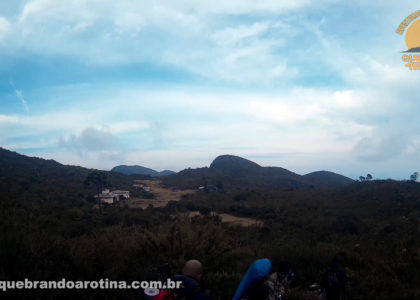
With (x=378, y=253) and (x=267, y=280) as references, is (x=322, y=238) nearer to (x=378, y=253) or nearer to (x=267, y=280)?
(x=378, y=253)

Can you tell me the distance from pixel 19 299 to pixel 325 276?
14.9ft

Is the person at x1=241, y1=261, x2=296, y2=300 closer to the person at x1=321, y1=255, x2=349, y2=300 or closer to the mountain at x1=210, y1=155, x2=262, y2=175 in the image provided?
the person at x1=321, y1=255, x2=349, y2=300

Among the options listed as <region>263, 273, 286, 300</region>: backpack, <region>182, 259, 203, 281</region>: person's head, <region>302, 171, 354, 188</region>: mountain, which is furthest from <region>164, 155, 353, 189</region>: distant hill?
<region>182, 259, 203, 281</region>: person's head

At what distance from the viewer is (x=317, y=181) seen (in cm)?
8131

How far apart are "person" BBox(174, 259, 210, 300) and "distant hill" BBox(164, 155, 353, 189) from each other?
51.0m

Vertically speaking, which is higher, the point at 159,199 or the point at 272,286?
the point at 272,286

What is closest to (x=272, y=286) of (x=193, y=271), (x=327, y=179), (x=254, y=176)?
(x=193, y=271)

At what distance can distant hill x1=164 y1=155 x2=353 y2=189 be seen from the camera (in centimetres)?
6346

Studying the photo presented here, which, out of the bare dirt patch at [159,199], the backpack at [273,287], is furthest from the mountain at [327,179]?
the backpack at [273,287]

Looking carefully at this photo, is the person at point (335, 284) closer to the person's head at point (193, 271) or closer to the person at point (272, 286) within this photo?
the person at point (272, 286)

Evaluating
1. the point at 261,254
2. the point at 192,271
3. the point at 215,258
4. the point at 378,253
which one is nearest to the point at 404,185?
the point at 378,253

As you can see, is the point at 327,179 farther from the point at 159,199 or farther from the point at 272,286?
the point at 272,286

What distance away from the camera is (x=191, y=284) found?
3246 millimetres

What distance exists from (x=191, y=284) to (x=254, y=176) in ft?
245
